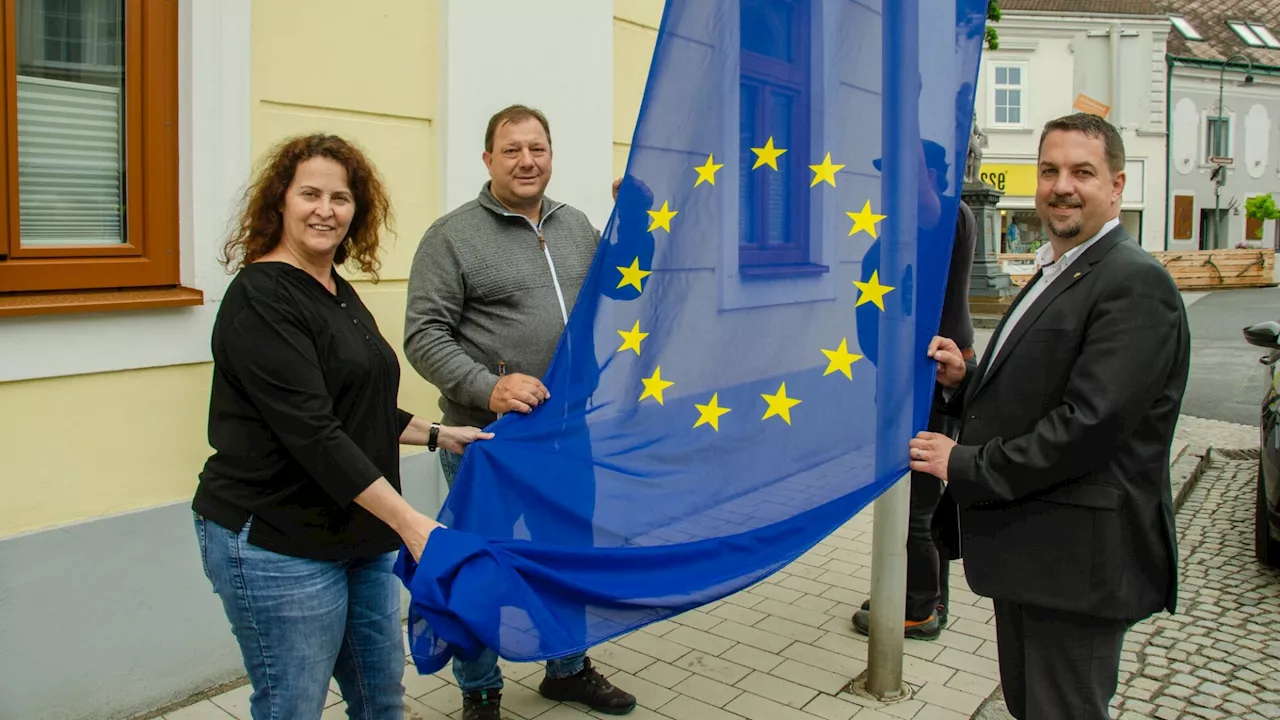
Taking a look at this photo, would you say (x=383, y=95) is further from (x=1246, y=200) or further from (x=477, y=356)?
(x=1246, y=200)

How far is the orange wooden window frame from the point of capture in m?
3.46

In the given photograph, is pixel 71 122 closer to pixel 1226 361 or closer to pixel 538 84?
pixel 538 84

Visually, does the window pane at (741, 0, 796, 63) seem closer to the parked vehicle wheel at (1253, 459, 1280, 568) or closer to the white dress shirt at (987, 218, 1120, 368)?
the white dress shirt at (987, 218, 1120, 368)

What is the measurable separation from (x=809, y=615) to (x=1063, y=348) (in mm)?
2689

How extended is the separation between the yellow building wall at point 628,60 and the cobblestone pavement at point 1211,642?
3.47 meters

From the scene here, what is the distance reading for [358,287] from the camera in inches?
168

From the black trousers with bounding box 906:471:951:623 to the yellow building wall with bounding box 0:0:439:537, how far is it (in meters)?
2.18

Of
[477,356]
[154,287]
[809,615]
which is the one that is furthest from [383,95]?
[809,615]

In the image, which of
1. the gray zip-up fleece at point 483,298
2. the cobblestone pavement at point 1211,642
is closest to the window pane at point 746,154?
the gray zip-up fleece at point 483,298

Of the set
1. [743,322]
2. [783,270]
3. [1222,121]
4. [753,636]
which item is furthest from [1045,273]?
[1222,121]

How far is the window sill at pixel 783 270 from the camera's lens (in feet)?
9.11

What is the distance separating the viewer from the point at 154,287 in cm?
369

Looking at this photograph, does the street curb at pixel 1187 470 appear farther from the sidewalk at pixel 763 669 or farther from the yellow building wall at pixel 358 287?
the yellow building wall at pixel 358 287

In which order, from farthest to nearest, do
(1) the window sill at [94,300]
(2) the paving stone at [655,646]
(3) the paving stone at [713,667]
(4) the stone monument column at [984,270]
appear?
(4) the stone monument column at [984,270], (2) the paving stone at [655,646], (3) the paving stone at [713,667], (1) the window sill at [94,300]
